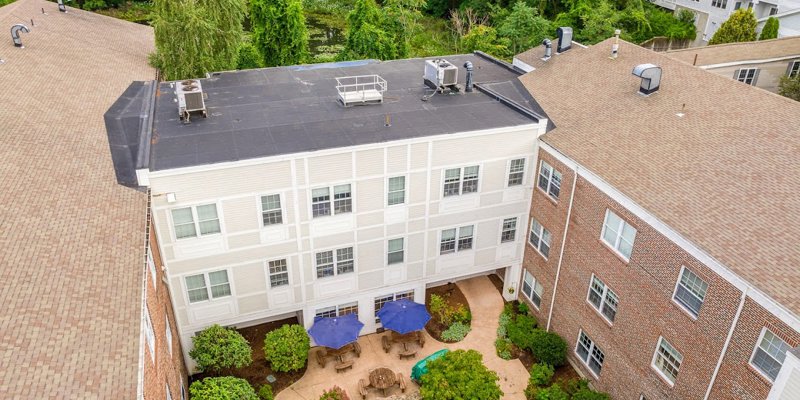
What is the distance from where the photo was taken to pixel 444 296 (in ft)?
92.0

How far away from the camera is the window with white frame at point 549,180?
2338 cm

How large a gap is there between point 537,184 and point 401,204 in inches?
259

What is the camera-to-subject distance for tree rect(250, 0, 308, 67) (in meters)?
40.6

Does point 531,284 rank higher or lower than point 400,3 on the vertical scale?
lower

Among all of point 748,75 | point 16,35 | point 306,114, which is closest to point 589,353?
point 306,114

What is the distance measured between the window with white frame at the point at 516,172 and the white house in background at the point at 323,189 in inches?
4.6

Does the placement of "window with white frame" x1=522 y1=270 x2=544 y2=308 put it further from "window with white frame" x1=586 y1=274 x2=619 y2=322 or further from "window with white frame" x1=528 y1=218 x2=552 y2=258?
"window with white frame" x1=586 y1=274 x2=619 y2=322

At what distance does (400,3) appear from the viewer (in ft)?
156

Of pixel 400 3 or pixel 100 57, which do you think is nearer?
pixel 100 57

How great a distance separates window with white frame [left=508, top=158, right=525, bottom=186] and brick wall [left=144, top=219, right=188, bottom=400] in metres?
15.2

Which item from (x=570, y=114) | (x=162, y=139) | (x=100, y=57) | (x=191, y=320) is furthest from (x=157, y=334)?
(x=100, y=57)

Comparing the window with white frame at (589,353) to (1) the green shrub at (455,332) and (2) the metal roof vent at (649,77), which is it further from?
(2) the metal roof vent at (649,77)

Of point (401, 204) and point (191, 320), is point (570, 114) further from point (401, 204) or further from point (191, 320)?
point (191, 320)

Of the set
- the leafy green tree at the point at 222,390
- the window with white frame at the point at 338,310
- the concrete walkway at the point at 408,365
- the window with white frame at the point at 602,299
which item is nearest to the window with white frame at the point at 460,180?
the window with white frame at the point at 602,299
